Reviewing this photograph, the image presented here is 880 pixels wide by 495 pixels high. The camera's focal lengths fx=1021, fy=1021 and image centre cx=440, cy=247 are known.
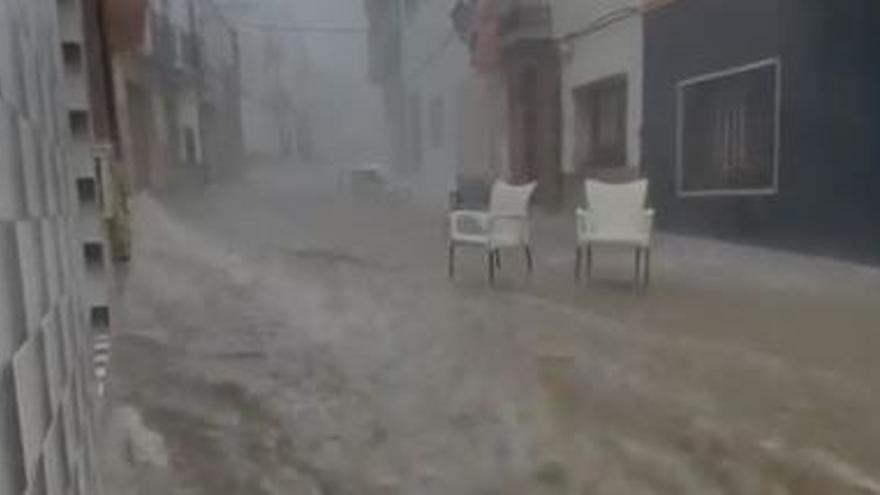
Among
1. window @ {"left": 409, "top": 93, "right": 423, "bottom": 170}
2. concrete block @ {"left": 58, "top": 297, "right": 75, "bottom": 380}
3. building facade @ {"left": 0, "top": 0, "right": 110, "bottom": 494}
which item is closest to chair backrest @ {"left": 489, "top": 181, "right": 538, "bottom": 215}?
building facade @ {"left": 0, "top": 0, "right": 110, "bottom": 494}

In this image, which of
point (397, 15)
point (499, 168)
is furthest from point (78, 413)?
point (397, 15)

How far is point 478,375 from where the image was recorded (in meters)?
4.50

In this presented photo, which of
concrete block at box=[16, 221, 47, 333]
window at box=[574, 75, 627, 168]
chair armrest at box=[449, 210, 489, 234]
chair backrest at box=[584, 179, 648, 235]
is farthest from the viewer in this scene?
window at box=[574, 75, 627, 168]

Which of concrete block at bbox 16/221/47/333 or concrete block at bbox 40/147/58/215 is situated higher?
concrete block at bbox 40/147/58/215

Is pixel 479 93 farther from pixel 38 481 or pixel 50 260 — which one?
pixel 38 481

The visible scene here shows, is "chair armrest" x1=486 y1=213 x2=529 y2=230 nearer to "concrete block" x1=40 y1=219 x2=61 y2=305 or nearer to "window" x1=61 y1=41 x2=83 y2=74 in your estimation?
"window" x1=61 y1=41 x2=83 y2=74

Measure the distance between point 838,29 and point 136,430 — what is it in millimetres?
6149

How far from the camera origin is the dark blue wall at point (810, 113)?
7.42 m

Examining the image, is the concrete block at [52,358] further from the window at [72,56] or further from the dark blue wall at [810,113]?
the dark blue wall at [810,113]

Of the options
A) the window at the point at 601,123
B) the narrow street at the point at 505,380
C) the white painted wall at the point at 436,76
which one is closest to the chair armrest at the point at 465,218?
the narrow street at the point at 505,380

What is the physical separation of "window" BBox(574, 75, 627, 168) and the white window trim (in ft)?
5.13

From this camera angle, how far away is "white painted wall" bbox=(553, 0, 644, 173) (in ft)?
36.9

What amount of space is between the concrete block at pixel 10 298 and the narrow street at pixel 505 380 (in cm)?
223

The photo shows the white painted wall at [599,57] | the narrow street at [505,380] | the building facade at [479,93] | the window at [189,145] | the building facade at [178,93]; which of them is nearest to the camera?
the narrow street at [505,380]
